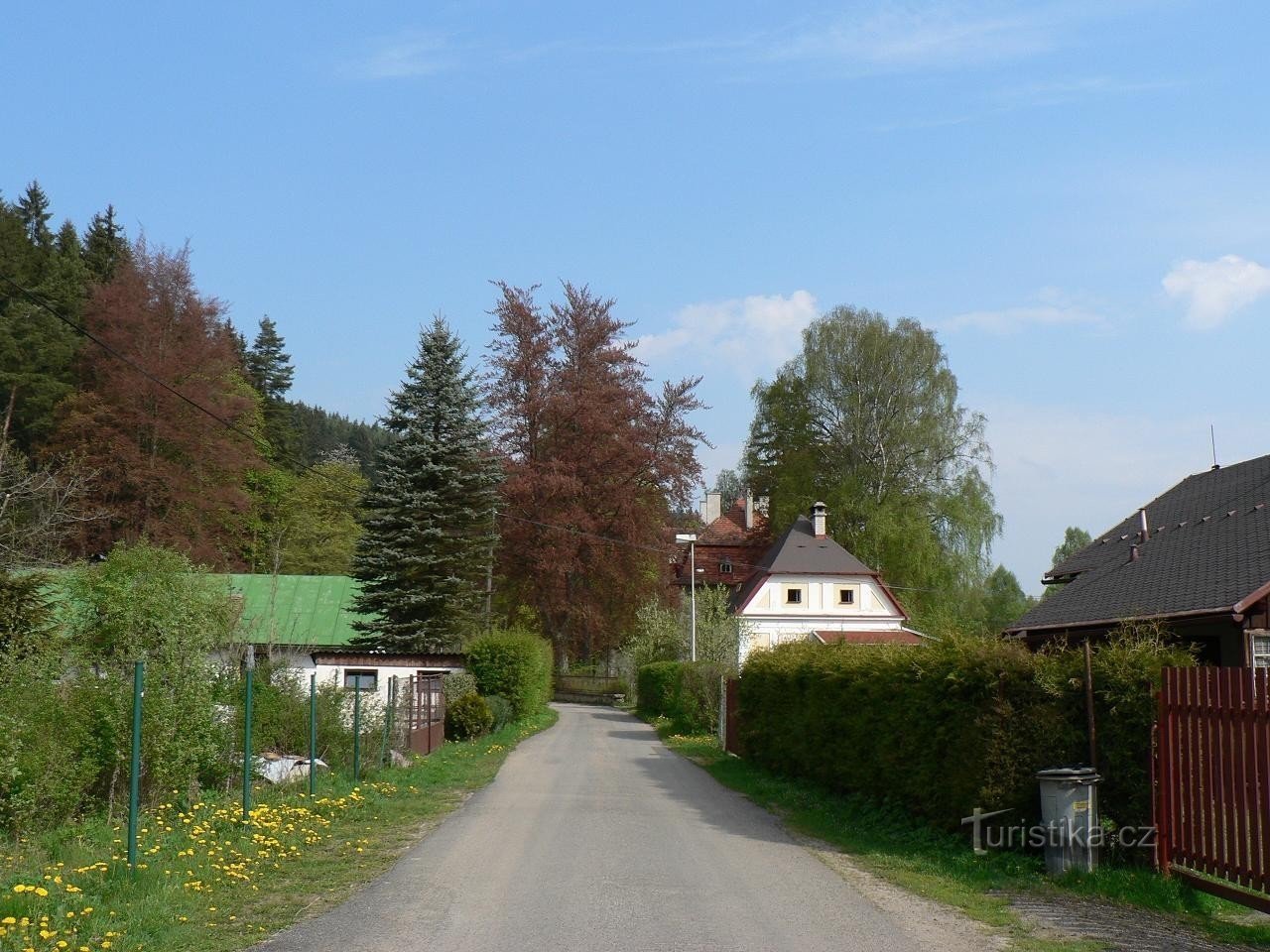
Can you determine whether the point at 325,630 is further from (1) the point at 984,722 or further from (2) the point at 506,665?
(1) the point at 984,722

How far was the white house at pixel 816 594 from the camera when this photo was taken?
178 feet

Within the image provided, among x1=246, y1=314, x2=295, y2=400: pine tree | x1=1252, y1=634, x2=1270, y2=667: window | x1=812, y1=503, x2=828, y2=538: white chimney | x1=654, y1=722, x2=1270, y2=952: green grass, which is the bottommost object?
x1=654, y1=722, x2=1270, y2=952: green grass

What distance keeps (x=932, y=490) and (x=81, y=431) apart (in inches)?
1405

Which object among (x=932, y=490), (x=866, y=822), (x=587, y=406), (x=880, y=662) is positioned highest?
(x=587, y=406)

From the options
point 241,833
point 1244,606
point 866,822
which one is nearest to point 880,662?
point 866,822

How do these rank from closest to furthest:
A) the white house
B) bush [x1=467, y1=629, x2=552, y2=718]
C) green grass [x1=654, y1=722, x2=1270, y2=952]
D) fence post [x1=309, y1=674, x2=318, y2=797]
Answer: green grass [x1=654, y1=722, x2=1270, y2=952], fence post [x1=309, y1=674, x2=318, y2=797], bush [x1=467, y1=629, x2=552, y2=718], the white house

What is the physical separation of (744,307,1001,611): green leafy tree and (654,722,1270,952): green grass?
117 feet

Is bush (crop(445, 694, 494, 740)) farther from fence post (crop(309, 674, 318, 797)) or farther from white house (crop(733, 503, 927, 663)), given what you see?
white house (crop(733, 503, 927, 663))

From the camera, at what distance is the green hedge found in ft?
34.0

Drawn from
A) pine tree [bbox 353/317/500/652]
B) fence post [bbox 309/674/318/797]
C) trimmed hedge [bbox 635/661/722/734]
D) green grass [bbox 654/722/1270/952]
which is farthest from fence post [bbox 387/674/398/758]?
pine tree [bbox 353/317/500/652]

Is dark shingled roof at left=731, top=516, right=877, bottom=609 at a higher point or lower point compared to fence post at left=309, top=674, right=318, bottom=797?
higher

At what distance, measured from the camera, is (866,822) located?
13875mm

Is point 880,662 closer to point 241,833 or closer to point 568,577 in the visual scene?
point 241,833

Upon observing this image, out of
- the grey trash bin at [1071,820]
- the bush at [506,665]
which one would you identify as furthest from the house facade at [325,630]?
the grey trash bin at [1071,820]
